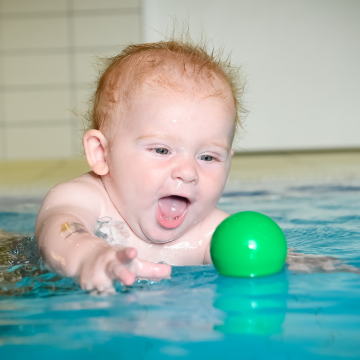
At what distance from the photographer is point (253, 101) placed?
5.20 meters

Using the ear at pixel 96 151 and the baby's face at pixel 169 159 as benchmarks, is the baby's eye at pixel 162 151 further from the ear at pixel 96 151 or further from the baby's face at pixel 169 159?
the ear at pixel 96 151

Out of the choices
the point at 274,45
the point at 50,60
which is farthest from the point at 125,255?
the point at 50,60

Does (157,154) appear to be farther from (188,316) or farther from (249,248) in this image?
(188,316)

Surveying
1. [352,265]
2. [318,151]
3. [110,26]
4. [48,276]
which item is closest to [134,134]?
[48,276]

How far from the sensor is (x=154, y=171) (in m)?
1.22

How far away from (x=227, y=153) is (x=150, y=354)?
72cm

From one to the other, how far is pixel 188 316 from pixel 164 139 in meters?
0.52

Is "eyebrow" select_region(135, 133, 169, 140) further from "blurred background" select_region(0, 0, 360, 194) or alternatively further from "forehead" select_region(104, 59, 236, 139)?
"blurred background" select_region(0, 0, 360, 194)

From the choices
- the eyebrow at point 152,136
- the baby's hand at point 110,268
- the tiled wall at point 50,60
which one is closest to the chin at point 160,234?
the eyebrow at point 152,136

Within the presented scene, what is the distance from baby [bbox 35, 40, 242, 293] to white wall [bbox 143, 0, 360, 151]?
12.5ft

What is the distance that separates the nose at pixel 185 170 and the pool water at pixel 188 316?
21cm

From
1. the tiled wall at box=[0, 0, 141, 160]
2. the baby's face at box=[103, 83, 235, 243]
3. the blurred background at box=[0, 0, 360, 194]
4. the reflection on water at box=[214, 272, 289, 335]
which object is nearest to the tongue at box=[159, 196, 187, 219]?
the baby's face at box=[103, 83, 235, 243]

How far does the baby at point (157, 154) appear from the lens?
48.3 inches

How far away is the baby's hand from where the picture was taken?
0.84 metres
